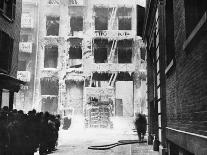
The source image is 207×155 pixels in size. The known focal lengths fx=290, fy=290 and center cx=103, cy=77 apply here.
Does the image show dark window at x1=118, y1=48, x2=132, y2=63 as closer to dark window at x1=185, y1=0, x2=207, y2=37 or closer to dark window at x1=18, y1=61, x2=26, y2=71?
dark window at x1=18, y1=61, x2=26, y2=71

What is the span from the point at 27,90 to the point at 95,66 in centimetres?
704

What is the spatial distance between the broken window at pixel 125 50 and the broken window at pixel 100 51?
1358mm

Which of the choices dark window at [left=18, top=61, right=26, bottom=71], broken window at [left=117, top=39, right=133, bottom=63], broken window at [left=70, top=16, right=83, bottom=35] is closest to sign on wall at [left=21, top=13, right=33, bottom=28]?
dark window at [left=18, top=61, right=26, bottom=71]

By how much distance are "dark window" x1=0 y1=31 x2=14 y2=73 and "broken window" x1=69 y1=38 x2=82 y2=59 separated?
12376mm

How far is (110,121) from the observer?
26.3 meters

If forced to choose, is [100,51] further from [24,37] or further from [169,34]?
[169,34]

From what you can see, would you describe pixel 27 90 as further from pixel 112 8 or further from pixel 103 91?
pixel 112 8

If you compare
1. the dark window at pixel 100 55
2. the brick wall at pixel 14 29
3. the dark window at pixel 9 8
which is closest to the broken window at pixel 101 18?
the dark window at pixel 100 55

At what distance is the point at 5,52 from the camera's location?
1592cm

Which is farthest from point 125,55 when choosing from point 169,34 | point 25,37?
point 169,34

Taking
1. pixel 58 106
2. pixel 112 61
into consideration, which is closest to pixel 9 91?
pixel 58 106

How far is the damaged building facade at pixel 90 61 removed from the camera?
88.2 ft

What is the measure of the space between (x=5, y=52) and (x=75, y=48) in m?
13.0

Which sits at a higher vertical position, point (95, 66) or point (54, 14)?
point (54, 14)
